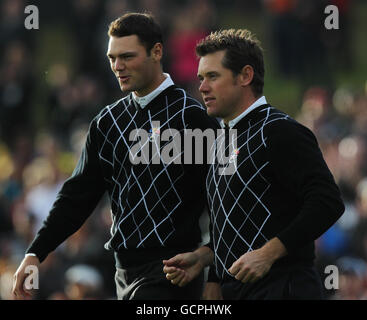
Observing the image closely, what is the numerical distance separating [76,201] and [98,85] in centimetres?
791

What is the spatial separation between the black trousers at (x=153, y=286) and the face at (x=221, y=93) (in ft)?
2.82

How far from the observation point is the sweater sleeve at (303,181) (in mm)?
4926

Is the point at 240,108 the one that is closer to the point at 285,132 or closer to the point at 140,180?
the point at 285,132

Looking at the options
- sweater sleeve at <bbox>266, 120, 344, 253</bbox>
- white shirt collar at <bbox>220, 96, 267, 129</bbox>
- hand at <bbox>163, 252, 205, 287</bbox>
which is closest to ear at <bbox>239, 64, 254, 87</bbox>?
white shirt collar at <bbox>220, 96, 267, 129</bbox>

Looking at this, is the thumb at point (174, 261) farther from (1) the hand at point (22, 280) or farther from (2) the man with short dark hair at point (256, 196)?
(1) the hand at point (22, 280)

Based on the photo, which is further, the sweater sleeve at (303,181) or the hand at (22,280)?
the hand at (22,280)

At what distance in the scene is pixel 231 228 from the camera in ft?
17.2

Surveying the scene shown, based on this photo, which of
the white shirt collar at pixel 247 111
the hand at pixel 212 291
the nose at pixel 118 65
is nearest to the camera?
the white shirt collar at pixel 247 111

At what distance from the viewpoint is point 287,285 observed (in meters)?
5.12

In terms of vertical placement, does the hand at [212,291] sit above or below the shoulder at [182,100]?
below

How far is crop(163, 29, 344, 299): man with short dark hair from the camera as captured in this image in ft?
16.2

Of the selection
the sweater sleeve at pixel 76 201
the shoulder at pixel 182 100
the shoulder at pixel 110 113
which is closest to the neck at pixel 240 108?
the shoulder at pixel 182 100

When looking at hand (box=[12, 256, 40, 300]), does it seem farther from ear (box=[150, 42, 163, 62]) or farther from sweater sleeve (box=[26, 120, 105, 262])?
ear (box=[150, 42, 163, 62])

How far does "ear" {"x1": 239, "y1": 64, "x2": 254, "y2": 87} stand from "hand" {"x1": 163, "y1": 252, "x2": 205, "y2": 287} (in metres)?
0.90
